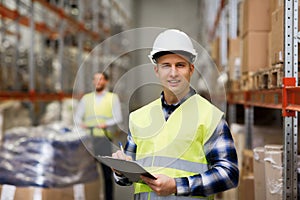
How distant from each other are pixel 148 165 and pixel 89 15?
10395 millimetres

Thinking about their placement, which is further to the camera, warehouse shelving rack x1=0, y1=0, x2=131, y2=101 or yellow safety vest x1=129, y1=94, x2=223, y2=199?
warehouse shelving rack x1=0, y1=0, x2=131, y2=101

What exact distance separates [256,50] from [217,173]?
2.60 metres

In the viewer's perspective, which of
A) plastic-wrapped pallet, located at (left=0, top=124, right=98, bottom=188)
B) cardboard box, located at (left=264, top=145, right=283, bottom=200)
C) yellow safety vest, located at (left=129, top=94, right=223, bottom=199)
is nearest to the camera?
yellow safety vest, located at (left=129, top=94, right=223, bottom=199)

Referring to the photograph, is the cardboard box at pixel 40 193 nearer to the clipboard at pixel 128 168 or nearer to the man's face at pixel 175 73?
the clipboard at pixel 128 168

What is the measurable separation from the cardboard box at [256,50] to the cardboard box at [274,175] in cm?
145

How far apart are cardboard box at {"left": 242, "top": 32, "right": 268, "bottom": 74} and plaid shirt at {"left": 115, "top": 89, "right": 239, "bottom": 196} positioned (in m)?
2.45

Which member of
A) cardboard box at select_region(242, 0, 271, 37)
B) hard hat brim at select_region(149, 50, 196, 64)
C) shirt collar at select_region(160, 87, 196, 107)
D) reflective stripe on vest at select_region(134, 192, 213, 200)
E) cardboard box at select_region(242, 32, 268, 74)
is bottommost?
reflective stripe on vest at select_region(134, 192, 213, 200)

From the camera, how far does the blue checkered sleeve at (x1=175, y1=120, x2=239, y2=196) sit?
2105mm

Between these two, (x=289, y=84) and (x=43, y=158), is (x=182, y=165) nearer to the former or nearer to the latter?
(x=289, y=84)

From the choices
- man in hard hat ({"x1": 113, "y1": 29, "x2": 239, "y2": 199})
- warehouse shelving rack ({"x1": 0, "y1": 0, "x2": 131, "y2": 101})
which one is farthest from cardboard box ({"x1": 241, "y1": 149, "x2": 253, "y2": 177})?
warehouse shelving rack ({"x1": 0, "y1": 0, "x2": 131, "y2": 101})

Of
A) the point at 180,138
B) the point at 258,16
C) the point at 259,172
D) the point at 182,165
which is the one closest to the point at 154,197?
the point at 182,165

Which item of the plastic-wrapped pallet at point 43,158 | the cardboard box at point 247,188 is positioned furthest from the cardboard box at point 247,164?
the plastic-wrapped pallet at point 43,158

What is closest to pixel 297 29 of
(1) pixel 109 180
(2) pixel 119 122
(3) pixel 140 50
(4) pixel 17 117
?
(3) pixel 140 50

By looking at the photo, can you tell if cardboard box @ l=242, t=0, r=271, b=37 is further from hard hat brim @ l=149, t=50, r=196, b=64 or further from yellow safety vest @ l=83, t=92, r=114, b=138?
hard hat brim @ l=149, t=50, r=196, b=64
